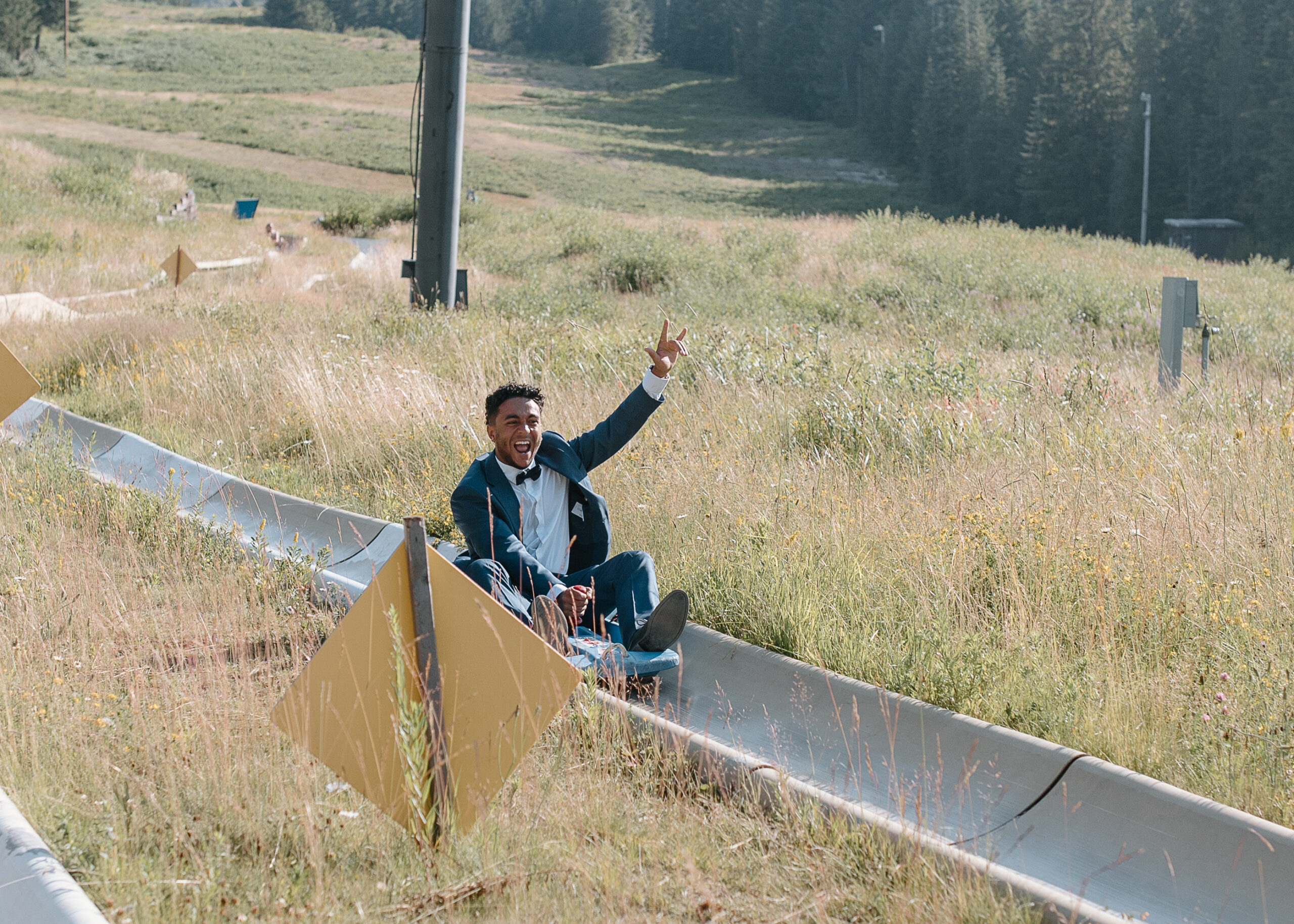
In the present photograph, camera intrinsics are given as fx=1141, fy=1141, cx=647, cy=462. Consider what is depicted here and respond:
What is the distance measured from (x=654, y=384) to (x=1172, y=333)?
5323mm

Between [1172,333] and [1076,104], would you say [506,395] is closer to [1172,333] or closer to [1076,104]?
[1172,333]

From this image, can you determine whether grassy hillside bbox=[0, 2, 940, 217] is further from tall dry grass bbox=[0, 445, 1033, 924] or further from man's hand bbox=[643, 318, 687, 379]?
tall dry grass bbox=[0, 445, 1033, 924]

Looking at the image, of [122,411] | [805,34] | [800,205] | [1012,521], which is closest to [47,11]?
[805,34]

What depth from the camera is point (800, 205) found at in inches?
2530

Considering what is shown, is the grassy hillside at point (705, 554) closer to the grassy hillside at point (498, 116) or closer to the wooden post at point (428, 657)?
the wooden post at point (428, 657)

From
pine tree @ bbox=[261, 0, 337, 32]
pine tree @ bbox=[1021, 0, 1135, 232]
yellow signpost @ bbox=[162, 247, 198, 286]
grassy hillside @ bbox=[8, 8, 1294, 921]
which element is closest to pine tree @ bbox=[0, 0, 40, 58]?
pine tree @ bbox=[261, 0, 337, 32]

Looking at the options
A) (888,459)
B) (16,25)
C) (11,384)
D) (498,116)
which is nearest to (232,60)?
(16,25)

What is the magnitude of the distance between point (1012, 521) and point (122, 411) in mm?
8068

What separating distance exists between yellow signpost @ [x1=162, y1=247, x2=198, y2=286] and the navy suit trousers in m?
13.5

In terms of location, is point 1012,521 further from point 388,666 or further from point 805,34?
point 805,34

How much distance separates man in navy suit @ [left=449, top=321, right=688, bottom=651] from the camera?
4.69 metres

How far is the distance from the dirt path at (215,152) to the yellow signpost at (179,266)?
1520 inches

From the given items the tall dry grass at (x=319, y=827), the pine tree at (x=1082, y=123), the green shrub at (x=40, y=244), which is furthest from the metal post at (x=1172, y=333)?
the pine tree at (x=1082, y=123)

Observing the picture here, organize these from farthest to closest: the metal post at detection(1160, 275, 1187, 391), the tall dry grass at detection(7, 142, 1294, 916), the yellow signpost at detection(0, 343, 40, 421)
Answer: the metal post at detection(1160, 275, 1187, 391) < the yellow signpost at detection(0, 343, 40, 421) < the tall dry grass at detection(7, 142, 1294, 916)
